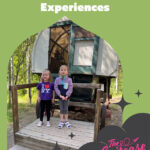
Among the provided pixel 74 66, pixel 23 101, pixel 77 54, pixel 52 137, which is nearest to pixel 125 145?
pixel 52 137

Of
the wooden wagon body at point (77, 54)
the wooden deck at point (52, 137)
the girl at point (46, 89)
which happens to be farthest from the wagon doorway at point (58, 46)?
the wooden deck at point (52, 137)

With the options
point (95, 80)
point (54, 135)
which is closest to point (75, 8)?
point (95, 80)

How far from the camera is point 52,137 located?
3.00 m

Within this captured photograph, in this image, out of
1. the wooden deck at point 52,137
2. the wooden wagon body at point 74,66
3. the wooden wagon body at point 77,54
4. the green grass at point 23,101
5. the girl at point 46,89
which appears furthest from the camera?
the green grass at point 23,101

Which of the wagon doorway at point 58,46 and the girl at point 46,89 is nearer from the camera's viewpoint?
the girl at point 46,89

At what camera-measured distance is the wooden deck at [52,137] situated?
9.30 ft

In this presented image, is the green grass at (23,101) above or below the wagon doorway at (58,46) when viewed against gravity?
below

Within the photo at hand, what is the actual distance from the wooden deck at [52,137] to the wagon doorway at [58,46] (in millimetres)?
1986

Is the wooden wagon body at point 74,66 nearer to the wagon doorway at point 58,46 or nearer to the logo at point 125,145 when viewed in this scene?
the wagon doorway at point 58,46

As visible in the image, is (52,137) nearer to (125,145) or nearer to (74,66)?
(125,145)

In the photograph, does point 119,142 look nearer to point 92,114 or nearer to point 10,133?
point 92,114

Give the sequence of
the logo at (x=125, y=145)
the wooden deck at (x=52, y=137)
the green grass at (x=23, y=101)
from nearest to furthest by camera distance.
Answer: the logo at (x=125, y=145)
the wooden deck at (x=52, y=137)
the green grass at (x=23, y=101)

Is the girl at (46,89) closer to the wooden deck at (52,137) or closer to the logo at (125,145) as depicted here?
the wooden deck at (52,137)

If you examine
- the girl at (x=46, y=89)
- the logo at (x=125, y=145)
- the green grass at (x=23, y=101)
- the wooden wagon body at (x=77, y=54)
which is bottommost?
the green grass at (x=23, y=101)
